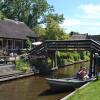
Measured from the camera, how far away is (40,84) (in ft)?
118

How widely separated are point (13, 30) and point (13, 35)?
268 cm

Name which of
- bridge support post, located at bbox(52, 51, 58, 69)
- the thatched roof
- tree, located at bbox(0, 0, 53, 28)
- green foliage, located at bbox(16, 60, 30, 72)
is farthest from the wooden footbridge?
tree, located at bbox(0, 0, 53, 28)

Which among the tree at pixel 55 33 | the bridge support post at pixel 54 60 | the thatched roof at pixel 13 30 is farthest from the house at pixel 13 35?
the bridge support post at pixel 54 60

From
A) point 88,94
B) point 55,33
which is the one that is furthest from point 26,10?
point 88,94

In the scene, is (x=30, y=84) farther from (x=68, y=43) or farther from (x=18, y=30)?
(x=18, y=30)

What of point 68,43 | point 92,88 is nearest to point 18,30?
point 68,43

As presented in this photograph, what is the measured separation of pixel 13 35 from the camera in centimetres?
5941

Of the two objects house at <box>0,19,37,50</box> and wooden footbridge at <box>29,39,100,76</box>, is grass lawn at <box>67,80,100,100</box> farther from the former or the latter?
house at <box>0,19,37,50</box>

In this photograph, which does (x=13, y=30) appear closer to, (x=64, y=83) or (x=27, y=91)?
(x=27, y=91)

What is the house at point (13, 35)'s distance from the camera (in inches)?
2267

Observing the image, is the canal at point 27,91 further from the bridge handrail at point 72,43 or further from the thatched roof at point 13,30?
the thatched roof at point 13,30

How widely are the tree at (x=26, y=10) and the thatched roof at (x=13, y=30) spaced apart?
24113 mm

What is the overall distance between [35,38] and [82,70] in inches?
1494

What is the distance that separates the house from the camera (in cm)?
5759
